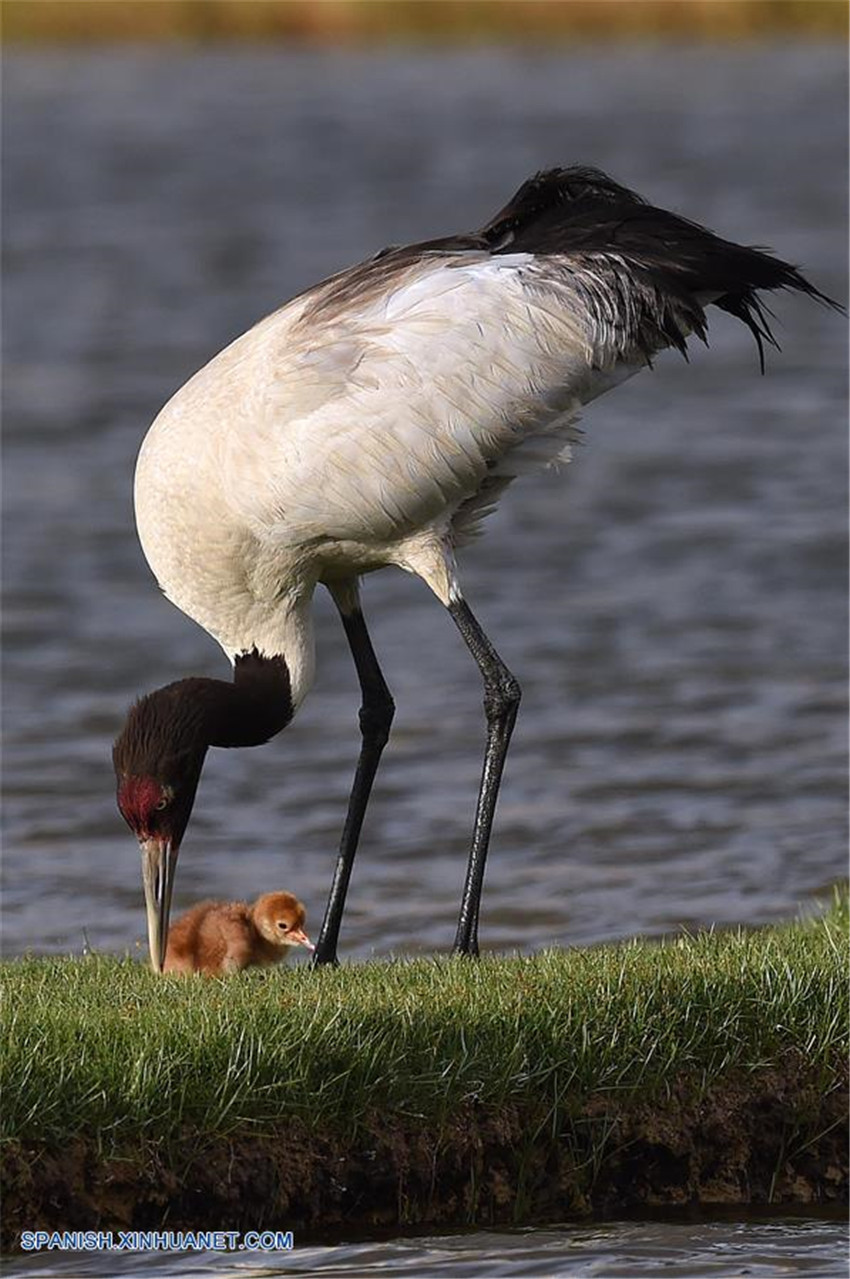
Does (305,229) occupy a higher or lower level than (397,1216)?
higher

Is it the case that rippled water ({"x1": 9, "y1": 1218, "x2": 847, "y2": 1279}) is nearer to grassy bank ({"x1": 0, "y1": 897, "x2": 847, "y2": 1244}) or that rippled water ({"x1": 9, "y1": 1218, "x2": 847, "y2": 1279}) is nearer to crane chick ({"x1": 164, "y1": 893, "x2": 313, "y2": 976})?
grassy bank ({"x1": 0, "y1": 897, "x2": 847, "y2": 1244})

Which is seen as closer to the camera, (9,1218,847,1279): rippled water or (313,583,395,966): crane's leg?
(9,1218,847,1279): rippled water

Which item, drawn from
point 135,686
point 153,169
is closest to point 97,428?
point 135,686

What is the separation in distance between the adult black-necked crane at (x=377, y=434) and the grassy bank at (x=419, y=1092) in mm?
1111

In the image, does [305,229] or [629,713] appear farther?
[305,229]

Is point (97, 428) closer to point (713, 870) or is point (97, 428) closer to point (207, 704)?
point (713, 870)

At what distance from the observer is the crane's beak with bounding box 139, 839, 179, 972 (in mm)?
7609

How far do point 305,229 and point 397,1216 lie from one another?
24724 millimetres

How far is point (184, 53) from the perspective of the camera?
5706 cm

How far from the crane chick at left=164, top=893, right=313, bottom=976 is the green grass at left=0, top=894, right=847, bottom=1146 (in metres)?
0.93

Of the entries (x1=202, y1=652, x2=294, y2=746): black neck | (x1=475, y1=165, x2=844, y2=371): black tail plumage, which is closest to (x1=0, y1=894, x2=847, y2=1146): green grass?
(x1=202, y1=652, x2=294, y2=746): black neck

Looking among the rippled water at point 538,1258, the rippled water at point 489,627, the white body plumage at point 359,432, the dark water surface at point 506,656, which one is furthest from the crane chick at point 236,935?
the rippled water at point 538,1258

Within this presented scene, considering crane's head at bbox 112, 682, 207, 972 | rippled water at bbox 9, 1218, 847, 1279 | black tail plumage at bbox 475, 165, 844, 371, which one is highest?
black tail plumage at bbox 475, 165, 844, 371

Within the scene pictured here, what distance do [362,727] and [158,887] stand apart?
41.3 inches
